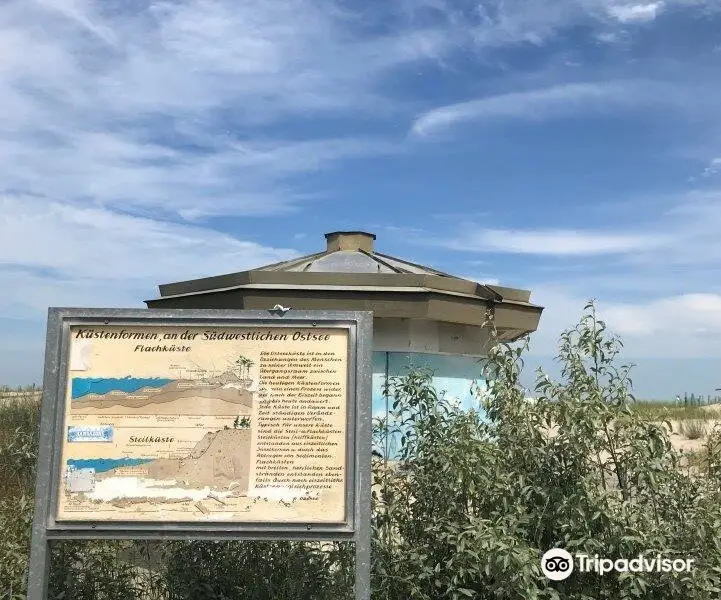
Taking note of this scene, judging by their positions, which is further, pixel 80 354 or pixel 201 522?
pixel 80 354

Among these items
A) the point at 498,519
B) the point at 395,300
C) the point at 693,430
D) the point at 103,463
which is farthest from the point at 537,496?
the point at 693,430

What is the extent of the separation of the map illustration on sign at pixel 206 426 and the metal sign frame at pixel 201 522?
5cm

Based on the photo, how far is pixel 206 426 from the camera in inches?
167

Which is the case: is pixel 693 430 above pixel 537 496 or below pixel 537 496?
above

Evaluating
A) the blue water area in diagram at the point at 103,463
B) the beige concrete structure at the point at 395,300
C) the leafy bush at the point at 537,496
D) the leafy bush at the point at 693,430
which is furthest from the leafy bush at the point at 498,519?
the leafy bush at the point at 693,430

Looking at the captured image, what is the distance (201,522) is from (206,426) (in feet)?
1.83

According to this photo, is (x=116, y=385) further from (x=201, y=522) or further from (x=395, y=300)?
(x=395, y=300)

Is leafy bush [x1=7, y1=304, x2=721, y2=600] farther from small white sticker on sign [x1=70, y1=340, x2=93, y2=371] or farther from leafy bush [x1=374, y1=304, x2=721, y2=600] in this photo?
small white sticker on sign [x1=70, y1=340, x2=93, y2=371]

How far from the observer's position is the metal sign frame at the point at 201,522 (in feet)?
13.4

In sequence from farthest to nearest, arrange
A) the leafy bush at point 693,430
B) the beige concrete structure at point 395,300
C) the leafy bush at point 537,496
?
1. the leafy bush at point 693,430
2. the beige concrete structure at point 395,300
3. the leafy bush at point 537,496

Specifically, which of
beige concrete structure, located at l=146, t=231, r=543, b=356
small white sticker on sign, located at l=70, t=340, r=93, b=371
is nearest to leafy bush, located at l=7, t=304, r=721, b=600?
small white sticker on sign, located at l=70, t=340, r=93, b=371

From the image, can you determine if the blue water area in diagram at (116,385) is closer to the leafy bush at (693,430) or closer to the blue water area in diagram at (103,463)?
the blue water area in diagram at (103,463)

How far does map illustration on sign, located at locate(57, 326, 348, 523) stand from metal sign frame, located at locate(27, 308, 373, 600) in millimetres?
47

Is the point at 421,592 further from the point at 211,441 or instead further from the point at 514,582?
the point at 211,441
